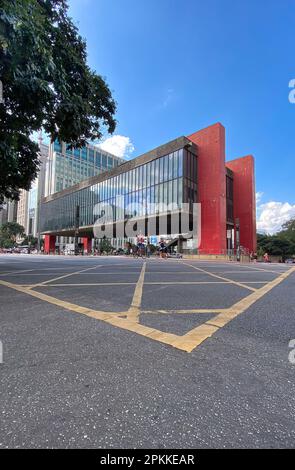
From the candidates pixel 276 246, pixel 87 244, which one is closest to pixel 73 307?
pixel 276 246

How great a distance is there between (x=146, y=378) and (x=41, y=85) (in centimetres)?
571

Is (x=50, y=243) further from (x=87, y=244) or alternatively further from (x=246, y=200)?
(x=246, y=200)

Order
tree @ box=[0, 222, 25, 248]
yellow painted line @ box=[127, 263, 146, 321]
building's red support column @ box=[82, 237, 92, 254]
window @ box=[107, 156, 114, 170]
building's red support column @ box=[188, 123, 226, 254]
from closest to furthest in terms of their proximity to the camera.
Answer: yellow painted line @ box=[127, 263, 146, 321] < building's red support column @ box=[188, 123, 226, 254] < building's red support column @ box=[82, 237, 92, 254] < window @ box=[107, 156, 114, 170] < tree @ box=[0, 222, 25, 248]

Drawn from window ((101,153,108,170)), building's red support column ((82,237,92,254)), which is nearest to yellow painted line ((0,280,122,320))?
building's red support column ((82,237,92,254))

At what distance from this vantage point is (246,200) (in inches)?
1655

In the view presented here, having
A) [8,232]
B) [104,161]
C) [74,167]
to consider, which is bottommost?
[8,232]

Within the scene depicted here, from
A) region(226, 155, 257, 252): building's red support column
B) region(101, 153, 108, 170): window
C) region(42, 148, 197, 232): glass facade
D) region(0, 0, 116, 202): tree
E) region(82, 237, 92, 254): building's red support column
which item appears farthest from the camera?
region(101, 153, 108, 170): window

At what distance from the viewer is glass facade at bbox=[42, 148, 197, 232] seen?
35281 millimetres

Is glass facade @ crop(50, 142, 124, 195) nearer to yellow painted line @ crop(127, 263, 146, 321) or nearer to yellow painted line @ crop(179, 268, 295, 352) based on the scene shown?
yellow painted line @ crop(127, 263, 146, 321)

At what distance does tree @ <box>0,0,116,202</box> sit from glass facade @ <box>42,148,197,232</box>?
2639cm

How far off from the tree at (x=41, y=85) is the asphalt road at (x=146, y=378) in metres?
4.63

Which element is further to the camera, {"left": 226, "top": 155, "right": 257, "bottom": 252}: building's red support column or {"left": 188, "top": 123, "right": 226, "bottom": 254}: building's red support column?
{"left": 226, "top": 155, "right": 257, "bottom": 252}: building's red support column

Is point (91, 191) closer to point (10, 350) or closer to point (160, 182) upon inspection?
point (160, 182)

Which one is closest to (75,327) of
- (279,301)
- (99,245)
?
(279,301)
